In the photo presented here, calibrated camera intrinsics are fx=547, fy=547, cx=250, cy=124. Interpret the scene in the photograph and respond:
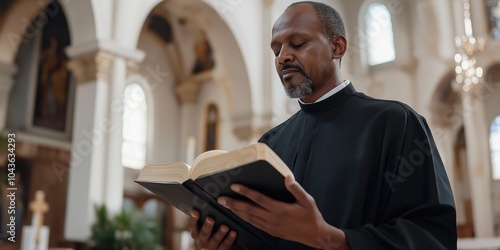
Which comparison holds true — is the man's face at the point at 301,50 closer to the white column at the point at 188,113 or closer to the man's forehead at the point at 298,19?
the man's forehead at the point at 298,19

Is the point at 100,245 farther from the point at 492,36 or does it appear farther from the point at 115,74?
the point at 492,36

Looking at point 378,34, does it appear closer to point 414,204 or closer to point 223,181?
point 414,204

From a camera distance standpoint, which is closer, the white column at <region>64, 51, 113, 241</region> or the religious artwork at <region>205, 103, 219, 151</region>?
the white column at <region>64, 51, 113, 241</region>

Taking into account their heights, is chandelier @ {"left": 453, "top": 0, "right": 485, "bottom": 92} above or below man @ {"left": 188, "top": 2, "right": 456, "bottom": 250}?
above

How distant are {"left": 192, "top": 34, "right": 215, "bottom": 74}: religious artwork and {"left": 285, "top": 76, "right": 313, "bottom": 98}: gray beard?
12.7 m

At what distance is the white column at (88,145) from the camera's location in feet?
27.4

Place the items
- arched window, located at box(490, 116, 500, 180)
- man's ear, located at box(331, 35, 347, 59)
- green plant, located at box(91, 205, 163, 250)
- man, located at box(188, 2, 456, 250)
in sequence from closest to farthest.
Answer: man, located at box(188, 2, 456, 250), man's ear, located at box(331, 35, 347, 59), green plant, located at box(91, 205, 163, 250), arched window, located at box(490, 116, 500, 180)

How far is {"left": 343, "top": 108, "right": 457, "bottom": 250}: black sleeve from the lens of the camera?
1.64m

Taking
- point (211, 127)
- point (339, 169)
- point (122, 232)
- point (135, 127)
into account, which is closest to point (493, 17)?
point (211, 127)

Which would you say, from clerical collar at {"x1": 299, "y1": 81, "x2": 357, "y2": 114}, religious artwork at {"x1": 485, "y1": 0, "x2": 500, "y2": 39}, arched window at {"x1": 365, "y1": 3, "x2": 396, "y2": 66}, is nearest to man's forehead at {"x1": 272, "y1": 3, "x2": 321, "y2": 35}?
clerical collar at {"x1": 299, "y1": 81, "x2": 357, "y2": 114}

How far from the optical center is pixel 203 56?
49.3 ft

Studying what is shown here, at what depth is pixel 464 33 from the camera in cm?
1218

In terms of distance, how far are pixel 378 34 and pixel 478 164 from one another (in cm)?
475

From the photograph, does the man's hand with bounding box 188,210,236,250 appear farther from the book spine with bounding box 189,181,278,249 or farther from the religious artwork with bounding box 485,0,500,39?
the religious artwork with bounding box 485,0,500,39
